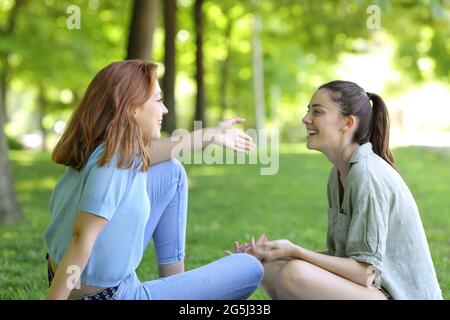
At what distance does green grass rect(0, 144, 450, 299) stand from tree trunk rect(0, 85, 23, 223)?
0.18m

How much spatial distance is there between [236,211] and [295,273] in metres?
5.47

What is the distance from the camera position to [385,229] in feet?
9.99

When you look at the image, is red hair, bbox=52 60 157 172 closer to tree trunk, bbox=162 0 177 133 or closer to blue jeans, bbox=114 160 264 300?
blue jeans, bbox=114 160 264 300

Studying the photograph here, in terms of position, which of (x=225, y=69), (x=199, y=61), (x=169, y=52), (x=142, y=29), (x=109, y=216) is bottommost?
(x=109, y=216)

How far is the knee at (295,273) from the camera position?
307 centimetres

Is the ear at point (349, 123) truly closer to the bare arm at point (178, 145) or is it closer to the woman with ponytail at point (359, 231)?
the woman with ponytail at point (359, 231)

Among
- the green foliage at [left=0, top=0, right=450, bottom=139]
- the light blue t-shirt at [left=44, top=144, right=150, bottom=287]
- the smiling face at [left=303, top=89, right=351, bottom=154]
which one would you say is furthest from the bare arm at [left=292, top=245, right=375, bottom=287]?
the green foliage at [left=0, top=0, right=450, bottom=139]

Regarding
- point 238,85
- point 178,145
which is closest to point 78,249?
point 178,145

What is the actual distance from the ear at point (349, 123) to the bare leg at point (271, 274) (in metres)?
0.71

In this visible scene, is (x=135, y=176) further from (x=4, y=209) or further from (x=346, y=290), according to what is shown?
(x=4, y=209)

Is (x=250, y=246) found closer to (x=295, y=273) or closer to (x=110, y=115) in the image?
(x=295, y=273)

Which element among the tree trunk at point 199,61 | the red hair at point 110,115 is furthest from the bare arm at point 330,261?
the tree trunk at point 199,61

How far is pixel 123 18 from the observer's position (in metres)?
21.5
